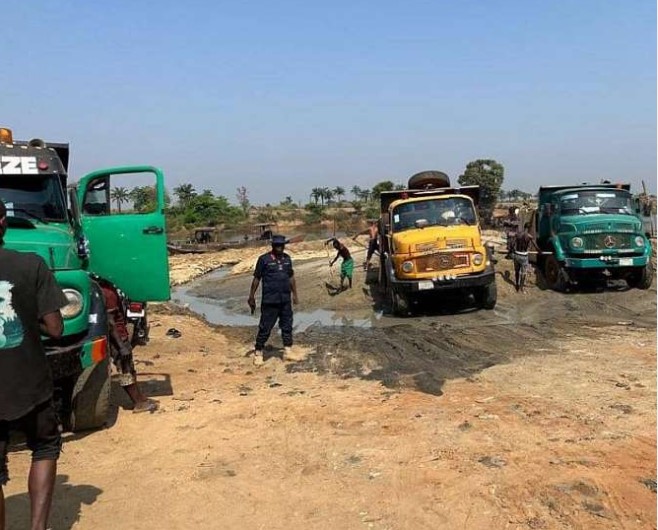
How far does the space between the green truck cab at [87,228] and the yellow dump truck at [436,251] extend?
229 inches

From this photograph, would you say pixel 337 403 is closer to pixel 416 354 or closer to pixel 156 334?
pixel 416 354

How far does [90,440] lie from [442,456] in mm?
2915

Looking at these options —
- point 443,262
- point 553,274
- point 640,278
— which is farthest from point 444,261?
point 640,278

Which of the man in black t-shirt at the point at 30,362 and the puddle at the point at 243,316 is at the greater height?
the man in black t-shirt at the point at 30,362

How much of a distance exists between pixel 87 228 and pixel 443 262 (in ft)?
21.7

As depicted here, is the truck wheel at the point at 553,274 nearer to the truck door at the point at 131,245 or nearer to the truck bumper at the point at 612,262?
the truck bumper at the point at 612,262

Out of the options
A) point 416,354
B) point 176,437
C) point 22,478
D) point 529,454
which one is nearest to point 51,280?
point 22,478

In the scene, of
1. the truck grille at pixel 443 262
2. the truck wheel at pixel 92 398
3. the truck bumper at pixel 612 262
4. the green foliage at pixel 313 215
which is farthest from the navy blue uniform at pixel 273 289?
the green foliage at pixel 313 215

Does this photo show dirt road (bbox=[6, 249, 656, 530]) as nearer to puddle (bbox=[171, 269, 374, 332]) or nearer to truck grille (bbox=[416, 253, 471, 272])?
truck grille (bbox=[416, 253, 471, 272])

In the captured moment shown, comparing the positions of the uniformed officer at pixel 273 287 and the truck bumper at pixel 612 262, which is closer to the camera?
the uniformed officer at pixel 273 287

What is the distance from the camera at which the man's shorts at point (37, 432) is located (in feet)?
10.00

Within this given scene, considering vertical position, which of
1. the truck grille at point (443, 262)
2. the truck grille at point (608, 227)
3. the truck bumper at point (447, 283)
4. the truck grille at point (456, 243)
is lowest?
the truck bumper at point (447, 283)

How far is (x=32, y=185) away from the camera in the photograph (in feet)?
19.1

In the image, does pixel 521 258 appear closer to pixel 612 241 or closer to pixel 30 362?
pixel 612 241
